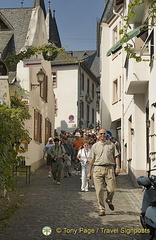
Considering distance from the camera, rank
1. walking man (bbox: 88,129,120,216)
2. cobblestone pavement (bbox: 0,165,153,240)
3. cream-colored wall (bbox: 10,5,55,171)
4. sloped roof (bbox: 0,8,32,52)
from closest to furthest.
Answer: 1. cobblestone pavement (bbox: 0,165,153,240)
2. walking man (bbox: 88,129,120,216)
3. cream-colored wall (bbox: 10,5,55,171)
4. sloped roof (bbox: 0,8,32,52)

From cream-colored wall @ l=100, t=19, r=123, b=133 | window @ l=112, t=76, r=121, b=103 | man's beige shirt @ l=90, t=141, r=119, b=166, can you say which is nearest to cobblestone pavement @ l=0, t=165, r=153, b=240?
man's beige shirt @ l=90, t=141, r=119, b=166

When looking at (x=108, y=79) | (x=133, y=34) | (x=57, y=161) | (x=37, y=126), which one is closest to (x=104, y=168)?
(x=133, y=34)

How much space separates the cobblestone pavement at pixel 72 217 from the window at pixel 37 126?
22.4 feet

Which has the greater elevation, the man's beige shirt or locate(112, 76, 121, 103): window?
locate(112, 76, 121, 103): window

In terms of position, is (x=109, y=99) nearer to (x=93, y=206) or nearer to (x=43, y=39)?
(x=43, y=39)

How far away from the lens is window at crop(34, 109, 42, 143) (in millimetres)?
19797

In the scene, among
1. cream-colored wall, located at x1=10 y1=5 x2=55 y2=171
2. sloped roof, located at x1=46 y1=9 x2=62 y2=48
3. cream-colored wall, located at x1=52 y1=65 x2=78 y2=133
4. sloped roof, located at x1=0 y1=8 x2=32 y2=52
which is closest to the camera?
cream-colored wall, located at x1=10 y1=5 x2=55 y2=171

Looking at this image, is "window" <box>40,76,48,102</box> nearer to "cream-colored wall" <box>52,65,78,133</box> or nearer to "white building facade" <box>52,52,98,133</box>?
"white building facade" <box>52,52,98,133</box>

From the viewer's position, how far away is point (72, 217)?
841 centimetres

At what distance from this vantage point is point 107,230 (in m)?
7.21

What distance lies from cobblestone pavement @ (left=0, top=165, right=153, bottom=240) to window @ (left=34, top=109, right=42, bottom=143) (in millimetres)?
6833

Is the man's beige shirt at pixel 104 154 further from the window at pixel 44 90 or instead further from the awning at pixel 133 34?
the window at pixel 44 90

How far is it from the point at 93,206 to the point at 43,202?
1391mm

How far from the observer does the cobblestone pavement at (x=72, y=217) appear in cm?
686
